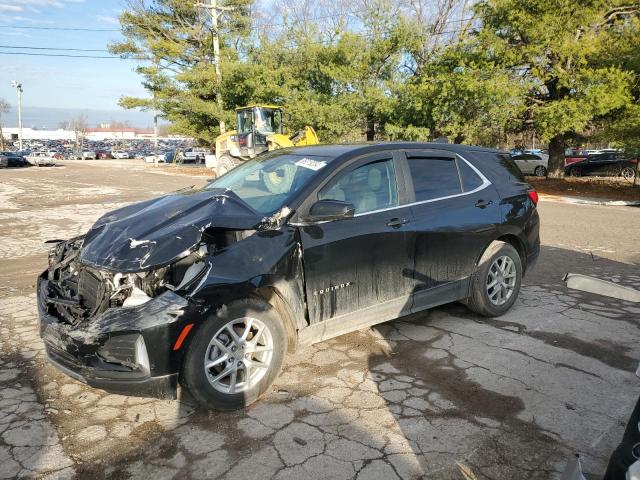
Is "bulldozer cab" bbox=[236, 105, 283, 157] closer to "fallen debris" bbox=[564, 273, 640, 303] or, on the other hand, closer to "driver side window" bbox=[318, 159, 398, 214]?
"driver side window" bbox=[318, 159, 398, 214]

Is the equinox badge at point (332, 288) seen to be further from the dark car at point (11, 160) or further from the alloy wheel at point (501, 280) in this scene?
the dark car at point (11, 160)

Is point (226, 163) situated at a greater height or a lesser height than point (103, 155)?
lesser

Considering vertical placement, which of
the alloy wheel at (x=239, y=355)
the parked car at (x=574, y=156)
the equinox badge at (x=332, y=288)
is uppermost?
the parked car at (x=574, y=156)

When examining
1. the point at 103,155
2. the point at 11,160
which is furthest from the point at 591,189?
the point at 103,155

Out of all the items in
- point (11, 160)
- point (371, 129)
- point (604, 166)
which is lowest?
point (604, 166)

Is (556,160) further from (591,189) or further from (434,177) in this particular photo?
(434,177)

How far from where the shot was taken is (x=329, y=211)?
3490 mm

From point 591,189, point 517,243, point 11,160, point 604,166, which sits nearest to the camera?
point 517,243

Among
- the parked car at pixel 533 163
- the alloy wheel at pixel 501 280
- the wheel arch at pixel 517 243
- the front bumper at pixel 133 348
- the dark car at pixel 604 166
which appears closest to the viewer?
the front bumper at pixel 133 348

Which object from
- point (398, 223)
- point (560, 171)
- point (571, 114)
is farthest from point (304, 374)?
point (560, 171)

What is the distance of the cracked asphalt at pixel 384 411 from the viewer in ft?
8.97

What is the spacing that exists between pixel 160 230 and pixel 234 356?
977 millimetres

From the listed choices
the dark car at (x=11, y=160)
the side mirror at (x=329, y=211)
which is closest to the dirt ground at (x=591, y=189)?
the side mirror at (x=329, y=211)

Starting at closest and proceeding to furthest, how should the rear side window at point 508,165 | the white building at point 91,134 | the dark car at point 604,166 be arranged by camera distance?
the rear side window at point 508,165, the dark car at point 604,166, the white building at point 91,134
